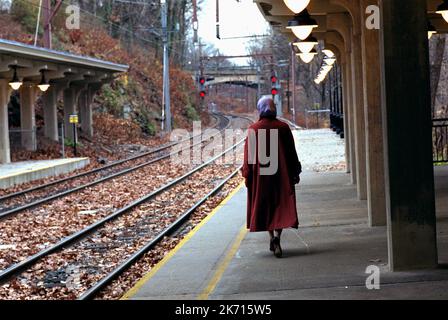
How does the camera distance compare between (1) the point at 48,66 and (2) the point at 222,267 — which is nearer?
(2) the point at 222,267

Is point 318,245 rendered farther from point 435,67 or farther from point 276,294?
point 435,67

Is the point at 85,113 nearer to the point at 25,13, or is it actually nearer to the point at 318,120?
the point at 25,13

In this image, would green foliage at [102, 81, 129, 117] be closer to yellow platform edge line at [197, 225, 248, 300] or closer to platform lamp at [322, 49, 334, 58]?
platform lamp at [322, 49, 334, 58]

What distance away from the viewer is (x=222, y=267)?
10141mm

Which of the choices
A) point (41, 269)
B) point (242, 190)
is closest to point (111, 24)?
point (242, 190)

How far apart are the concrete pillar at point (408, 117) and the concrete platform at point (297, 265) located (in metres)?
0.60

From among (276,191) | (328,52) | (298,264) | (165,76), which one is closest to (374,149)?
(276,191)

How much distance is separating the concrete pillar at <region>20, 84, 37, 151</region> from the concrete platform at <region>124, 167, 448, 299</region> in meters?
21.2

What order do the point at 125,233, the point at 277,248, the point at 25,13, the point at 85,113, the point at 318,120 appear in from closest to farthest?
the point at 277,248 → the point at 125,233 → the point at 85,113 → the point at 25,13 → the point at 318,120

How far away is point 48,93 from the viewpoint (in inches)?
1486

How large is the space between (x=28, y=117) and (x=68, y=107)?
5.37 m

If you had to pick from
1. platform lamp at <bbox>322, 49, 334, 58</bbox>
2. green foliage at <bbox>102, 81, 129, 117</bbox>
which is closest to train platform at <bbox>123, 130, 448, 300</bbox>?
Answer: platform lamp at <bbox>322, 49, 334, 58</bbox>

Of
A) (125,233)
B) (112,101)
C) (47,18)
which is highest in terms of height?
(47,18)
